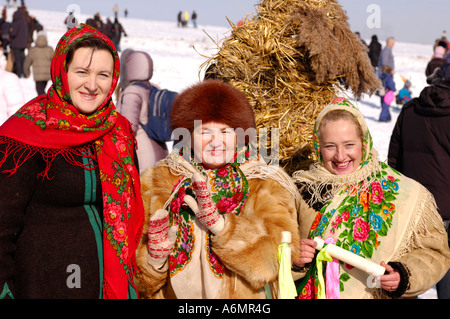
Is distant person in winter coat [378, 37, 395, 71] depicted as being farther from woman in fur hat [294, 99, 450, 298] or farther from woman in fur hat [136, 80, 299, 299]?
woman in fur hat [136, 80, 299, 299]

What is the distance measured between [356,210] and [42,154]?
4.96 ft

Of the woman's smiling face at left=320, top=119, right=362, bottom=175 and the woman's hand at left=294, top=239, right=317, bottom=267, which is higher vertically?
the woman's smiling face at left=320, top=119, right=362, bottom=175

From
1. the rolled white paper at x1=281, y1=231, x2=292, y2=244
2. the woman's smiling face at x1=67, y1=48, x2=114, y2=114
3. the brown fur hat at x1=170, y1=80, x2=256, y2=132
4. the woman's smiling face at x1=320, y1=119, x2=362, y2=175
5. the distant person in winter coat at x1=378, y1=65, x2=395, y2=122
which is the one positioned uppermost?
the woman's smiling face at x1=67, y1=48, x2=114, y2=114

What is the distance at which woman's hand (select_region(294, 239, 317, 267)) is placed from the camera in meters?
2.34

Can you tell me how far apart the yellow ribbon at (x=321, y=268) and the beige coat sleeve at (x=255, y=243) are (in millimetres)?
115

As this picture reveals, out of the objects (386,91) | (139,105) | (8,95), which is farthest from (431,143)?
(386,91)

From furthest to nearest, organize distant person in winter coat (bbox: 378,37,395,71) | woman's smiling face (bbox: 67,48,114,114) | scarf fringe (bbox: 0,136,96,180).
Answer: distant person in winter coat (bbox: 378,37,395,71), woman's smiling face (bbox: 67,48,114,114), scarf fringe (bbox: 0,136,96,180)

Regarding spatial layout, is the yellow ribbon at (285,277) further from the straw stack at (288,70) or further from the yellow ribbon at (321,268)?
the straw stack at (288,70)

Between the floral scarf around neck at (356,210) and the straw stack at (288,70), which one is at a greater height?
the straw stack at (288,70)

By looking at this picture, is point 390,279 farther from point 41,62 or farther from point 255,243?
point 41,62

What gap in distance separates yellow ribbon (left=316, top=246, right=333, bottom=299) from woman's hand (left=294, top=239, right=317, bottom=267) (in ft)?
0.14

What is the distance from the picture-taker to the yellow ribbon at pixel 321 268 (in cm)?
229

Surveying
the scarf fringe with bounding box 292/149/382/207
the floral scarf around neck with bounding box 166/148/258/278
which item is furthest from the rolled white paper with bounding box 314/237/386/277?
the floral scarf around neck with bounding box 166/148/258/278

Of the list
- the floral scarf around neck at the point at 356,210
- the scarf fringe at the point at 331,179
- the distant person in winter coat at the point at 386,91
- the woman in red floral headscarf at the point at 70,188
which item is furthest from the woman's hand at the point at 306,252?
the distant person in winter coat at the point at 386,91
